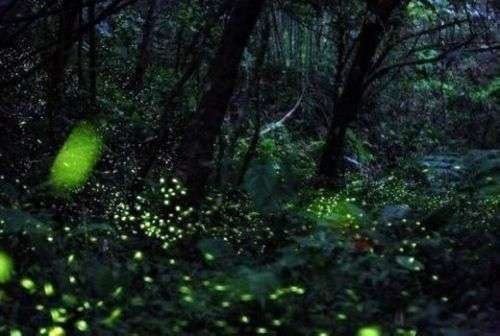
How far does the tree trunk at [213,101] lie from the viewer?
6.46m

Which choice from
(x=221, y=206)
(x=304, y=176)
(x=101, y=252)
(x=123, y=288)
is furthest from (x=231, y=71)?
(x=304, y=176)

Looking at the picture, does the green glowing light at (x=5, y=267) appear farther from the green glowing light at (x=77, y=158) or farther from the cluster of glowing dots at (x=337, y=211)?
the cluster of glowing dots at (x=337, y=211)

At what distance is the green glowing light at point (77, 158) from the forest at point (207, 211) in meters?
0.03

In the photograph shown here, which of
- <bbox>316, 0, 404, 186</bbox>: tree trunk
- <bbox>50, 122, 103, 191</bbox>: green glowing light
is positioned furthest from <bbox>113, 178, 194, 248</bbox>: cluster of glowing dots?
<bbox>316, 0, 404, 186</bbox>: tree trunk

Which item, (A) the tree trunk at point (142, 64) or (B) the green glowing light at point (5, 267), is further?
(A) the tree trunk at point (142, 64)

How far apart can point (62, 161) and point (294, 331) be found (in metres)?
3.68

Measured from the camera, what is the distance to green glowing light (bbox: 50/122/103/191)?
6623mm

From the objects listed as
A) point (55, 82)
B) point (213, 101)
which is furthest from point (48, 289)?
point (55, 82)

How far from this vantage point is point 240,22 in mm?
6430

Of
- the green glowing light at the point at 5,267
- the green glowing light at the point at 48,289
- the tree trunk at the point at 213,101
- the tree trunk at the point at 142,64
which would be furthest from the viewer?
the tree trunk at the point at 142,64

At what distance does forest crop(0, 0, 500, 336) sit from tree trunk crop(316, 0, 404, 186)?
0.03 meters

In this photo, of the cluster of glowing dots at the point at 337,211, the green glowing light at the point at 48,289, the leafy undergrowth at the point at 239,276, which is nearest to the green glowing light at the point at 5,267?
the leafy undergrowth at the point at 239,276

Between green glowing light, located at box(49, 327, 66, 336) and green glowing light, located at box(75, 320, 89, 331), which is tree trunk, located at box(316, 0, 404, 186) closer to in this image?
green glowing light, located at box(75, 320, 89, 331)

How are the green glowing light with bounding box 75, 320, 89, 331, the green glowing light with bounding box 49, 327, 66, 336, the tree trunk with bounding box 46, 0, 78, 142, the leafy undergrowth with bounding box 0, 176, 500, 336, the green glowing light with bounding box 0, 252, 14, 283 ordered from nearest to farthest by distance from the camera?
1. the green glowing light with bounding box 49, 327, 66, 336
2. the green glowing light with bounding box 75, 320, 89, 331
3. the leafy undergrowth with bounding box 0, 176, 500, 336
4. the green glowing light with bounding box 0, 252, 14, 283
5. the tree trunk with bounding box 46, 0, 78, 142
